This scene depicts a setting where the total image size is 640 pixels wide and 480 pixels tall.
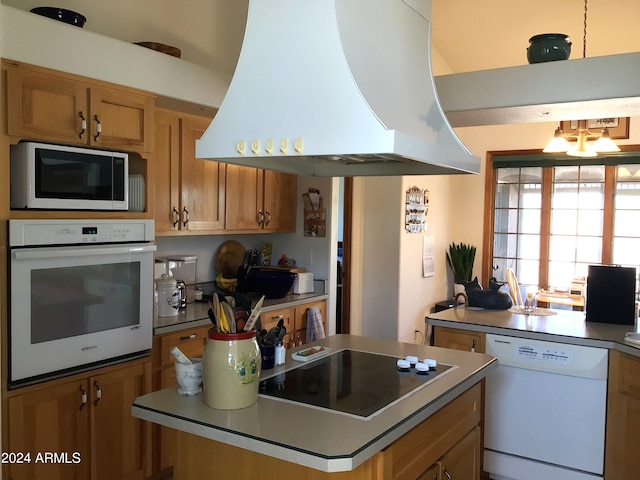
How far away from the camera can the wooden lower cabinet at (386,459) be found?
5.55 feet

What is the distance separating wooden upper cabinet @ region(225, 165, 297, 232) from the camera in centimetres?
403

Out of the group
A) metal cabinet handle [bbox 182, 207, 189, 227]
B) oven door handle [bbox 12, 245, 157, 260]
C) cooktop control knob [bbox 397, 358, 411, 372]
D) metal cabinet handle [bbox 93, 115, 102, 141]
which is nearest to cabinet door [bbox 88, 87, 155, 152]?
metal cabinet handle [bbox 93, 115, 102, 141]

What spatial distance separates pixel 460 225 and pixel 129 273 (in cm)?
466

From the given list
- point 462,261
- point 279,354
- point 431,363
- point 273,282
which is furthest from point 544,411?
point 462,261

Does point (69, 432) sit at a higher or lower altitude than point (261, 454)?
lower

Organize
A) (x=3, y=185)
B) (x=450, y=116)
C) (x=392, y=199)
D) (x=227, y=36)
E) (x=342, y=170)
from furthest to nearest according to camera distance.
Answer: (x=392, y=199)
(x=227, y=36)
(x=450, y=116)
(x=342, y=170)
(x=3, y=185)

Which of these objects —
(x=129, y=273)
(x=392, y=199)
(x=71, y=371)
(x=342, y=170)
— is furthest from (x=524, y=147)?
(x=71, y=371)

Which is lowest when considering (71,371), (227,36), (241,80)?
(71,371)

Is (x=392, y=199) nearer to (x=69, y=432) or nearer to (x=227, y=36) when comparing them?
(x=227, y=36)

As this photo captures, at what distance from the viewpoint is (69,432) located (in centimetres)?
262

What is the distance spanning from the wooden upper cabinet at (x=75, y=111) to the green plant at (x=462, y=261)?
14.0ft

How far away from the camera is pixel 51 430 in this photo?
2.54m

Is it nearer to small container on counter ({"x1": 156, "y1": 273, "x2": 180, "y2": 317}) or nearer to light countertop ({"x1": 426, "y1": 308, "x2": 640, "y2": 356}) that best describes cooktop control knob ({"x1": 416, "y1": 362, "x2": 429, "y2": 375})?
light countertop ({"x1": 426, "y1": 308, "x2": 640, "y2": 356})

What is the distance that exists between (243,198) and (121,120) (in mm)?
1349
